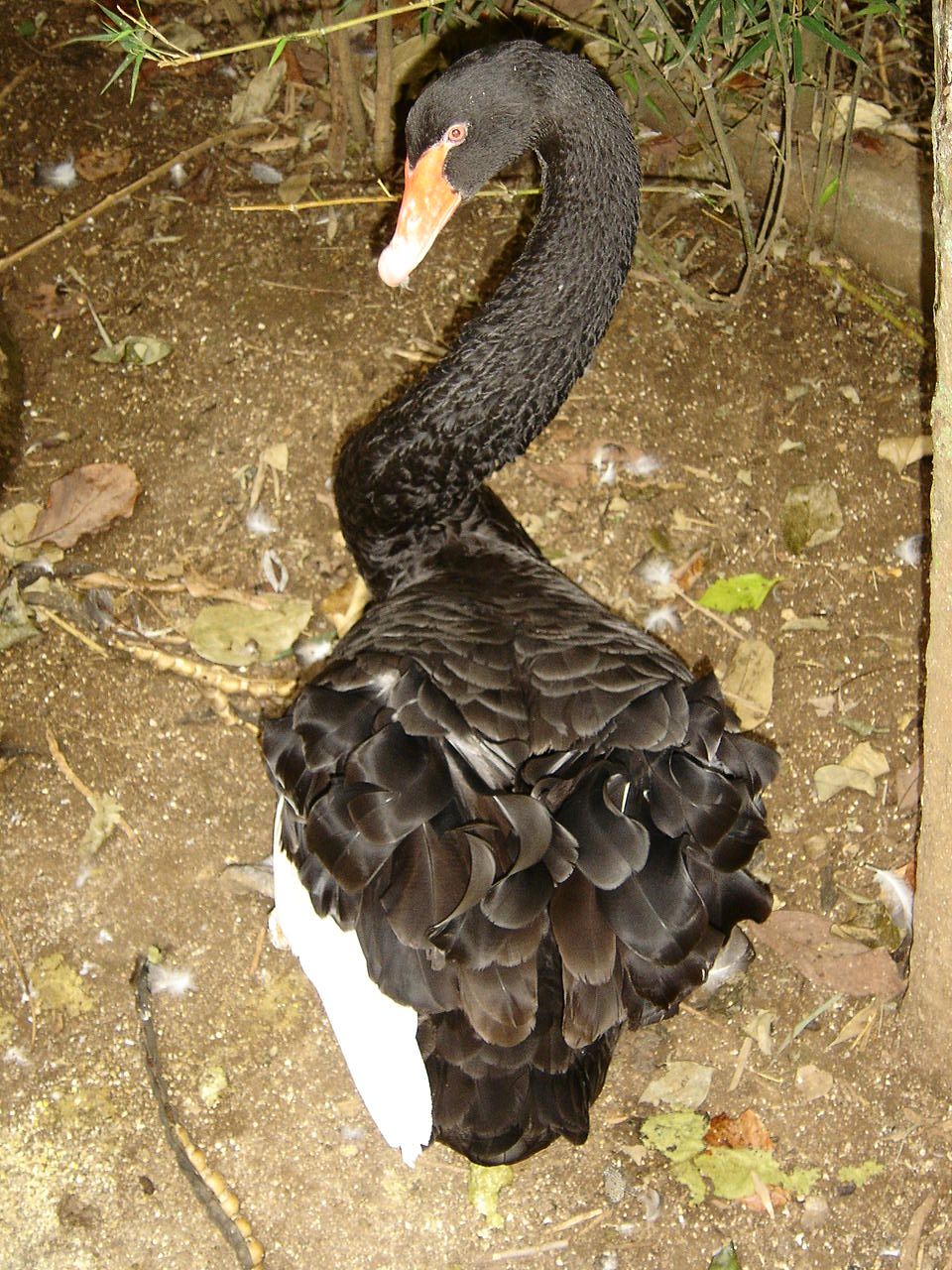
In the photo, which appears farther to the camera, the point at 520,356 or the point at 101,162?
the point at 101,162

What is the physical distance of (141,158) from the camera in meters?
4.17

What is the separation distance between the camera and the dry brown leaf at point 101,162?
163 inches

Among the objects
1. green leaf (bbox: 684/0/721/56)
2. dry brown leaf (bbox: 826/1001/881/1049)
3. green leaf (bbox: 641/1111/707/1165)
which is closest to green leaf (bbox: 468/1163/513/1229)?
green leaf (bbox: 641/1111/707/1165)

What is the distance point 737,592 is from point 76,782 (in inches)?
80.4

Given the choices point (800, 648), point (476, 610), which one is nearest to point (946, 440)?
point (476, 610)

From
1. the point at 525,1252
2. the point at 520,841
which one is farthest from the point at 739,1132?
the point at 520,841

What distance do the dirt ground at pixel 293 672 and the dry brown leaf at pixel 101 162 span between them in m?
0.03

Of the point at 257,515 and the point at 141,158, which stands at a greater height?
the point at 141,158

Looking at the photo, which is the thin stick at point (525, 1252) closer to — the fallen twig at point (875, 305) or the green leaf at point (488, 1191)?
the green leaf at point (488, 1191)

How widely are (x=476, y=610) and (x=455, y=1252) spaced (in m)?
1.54

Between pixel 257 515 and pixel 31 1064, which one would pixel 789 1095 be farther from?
pixel 257 515

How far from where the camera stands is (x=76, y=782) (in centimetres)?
328

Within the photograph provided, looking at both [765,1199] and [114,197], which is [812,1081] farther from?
[114,197]

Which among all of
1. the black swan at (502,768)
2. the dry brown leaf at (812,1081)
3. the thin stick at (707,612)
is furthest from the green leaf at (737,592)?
the dry brown leaf at (812,1081)
